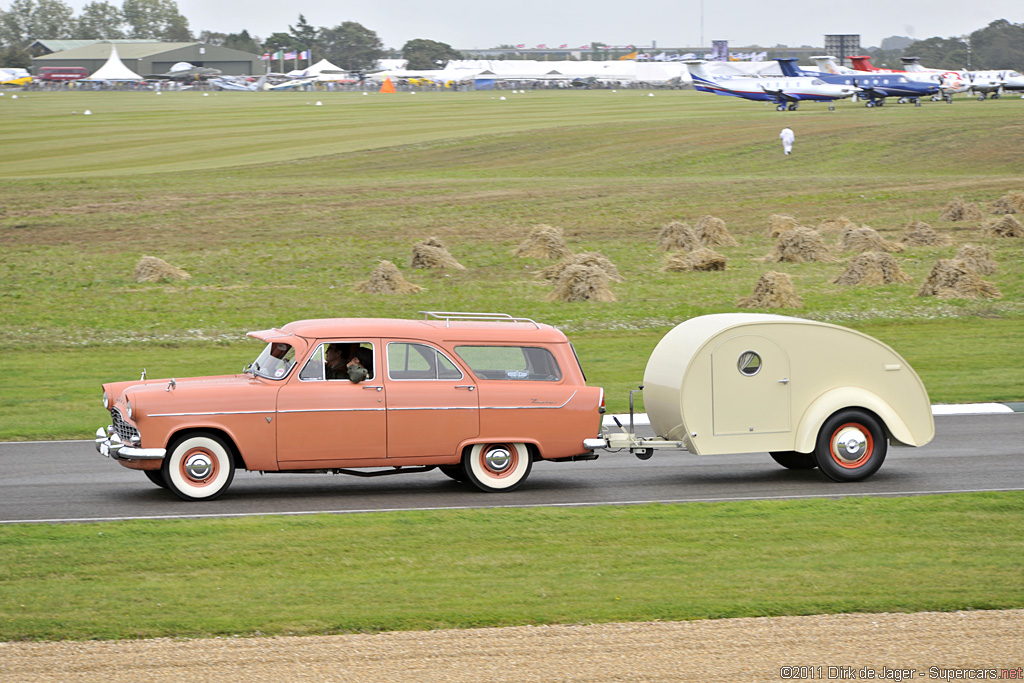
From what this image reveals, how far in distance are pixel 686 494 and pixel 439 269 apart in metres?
21.2

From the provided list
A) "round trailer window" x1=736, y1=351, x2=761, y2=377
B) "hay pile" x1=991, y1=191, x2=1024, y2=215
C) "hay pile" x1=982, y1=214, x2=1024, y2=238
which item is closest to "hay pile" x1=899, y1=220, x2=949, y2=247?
"hay pile" x1=982, y1=214, x2=1024, y2=238

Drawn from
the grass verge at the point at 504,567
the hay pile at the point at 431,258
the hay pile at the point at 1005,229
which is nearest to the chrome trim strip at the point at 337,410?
the grass verge at the point at 504,567

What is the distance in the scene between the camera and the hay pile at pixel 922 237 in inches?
1464

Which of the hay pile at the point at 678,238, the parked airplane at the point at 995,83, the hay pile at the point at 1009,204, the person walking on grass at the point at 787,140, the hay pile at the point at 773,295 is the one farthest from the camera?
the parked airplane at the point at 995,83

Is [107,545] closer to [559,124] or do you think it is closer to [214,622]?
[214,622]

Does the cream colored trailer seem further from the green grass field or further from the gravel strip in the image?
the gravel strip

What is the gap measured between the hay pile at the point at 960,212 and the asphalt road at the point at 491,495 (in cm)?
2855

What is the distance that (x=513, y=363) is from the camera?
42.2ft

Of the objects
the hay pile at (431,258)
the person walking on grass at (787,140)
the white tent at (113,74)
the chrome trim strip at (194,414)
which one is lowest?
the chrome trim strip at (194,414)

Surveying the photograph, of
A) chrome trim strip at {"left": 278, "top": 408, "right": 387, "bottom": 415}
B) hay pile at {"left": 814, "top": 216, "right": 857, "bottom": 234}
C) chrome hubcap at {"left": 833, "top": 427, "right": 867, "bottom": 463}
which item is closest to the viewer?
chrome trim strip at {"left": 278, "top": 408, "right": 387, "bottom": 415}

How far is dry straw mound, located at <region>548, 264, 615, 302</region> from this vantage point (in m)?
29.3

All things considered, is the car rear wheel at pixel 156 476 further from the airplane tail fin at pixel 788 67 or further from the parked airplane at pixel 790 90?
the airplane tail fin at pixel 788 67

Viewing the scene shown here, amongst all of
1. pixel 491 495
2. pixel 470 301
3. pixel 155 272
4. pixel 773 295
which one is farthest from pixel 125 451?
pixel 155 272

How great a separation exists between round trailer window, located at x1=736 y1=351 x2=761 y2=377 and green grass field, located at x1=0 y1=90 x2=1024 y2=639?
59.1 inches
